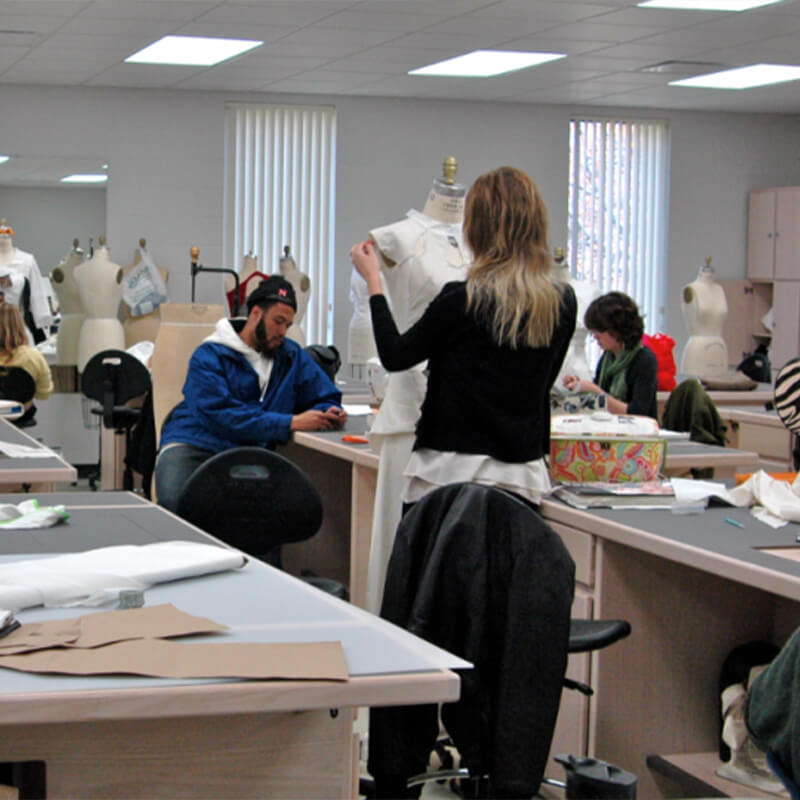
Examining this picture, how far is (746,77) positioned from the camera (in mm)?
9219

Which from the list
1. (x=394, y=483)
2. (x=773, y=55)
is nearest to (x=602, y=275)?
(x=773, y=55)

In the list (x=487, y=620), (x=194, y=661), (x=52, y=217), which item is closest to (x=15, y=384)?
(x=52, y=217)

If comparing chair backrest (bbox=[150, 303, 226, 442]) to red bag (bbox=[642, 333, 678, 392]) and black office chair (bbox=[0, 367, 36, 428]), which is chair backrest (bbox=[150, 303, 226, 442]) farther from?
red bag (bbox=[642, 333, 678, 392])

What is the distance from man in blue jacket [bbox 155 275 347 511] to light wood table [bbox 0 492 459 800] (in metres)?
2.62

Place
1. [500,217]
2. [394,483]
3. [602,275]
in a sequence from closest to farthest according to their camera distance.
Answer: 1. [500,217]
2. [394,483]
3. [602,275]

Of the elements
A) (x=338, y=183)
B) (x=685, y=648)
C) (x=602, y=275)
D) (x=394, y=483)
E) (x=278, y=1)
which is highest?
(x=278, y=1)

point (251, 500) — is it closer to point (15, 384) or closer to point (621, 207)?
point (15, 384)

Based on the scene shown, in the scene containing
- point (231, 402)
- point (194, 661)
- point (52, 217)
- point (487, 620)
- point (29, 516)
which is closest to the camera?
point (194, 661)

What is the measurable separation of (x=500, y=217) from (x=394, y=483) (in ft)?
3.14

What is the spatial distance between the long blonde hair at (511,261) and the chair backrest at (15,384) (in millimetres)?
4619

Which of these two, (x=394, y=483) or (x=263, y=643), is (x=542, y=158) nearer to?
(x=394, y=483)

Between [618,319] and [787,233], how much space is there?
6.20 m

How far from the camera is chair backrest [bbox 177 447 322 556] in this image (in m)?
3.17

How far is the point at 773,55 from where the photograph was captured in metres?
8.27
